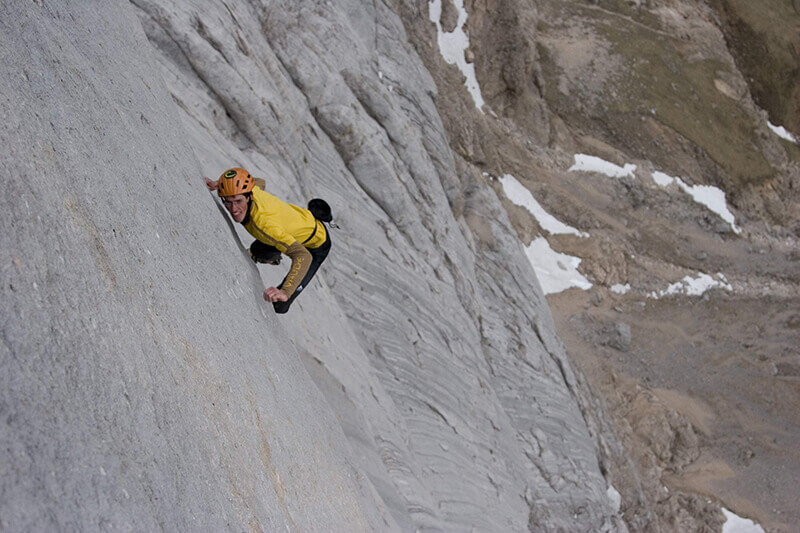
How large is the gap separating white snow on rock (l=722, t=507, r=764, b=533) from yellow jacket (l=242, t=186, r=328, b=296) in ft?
74.3

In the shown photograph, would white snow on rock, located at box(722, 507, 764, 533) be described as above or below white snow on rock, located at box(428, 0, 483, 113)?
below

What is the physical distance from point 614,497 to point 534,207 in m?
18.3

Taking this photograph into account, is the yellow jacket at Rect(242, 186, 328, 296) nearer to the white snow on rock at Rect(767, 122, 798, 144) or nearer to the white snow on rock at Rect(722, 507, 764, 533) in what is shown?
the white snow on rock at Rect(722, 507, 764, 533)

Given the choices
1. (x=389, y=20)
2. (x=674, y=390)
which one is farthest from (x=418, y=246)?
(x=674, y=390)

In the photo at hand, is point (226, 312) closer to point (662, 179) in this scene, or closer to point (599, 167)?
point (599, 167)

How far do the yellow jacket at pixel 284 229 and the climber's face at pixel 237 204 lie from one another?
→ 13 cm

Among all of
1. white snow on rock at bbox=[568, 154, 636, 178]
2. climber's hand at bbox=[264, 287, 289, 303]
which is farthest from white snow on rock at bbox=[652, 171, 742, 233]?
climber's hand at bbox=[264, 287, 289, 303]

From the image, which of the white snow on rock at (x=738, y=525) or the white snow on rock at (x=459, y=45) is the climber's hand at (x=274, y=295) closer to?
the white snow on rock at (x=738, y=525)

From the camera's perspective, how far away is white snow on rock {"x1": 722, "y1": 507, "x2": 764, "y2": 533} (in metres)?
23.5

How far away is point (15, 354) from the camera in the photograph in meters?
3.06

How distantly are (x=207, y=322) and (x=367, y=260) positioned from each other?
9703 millimetres

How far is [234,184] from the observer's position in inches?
286

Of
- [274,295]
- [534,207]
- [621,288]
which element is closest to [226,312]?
[274,295]

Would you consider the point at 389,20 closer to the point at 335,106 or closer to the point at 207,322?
the point at 335,106
